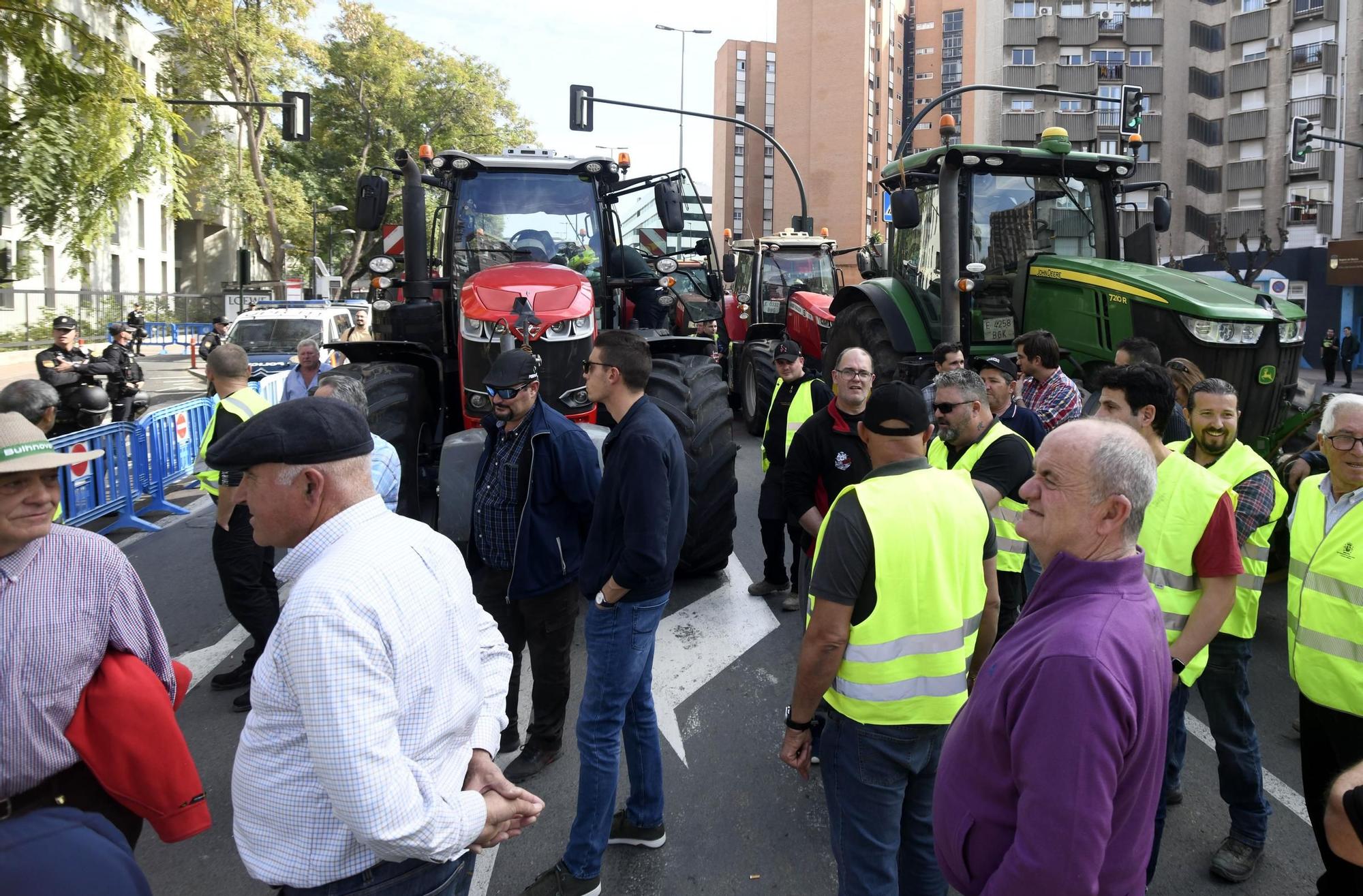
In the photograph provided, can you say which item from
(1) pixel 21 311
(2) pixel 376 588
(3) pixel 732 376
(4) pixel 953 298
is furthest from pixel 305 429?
(1) pixel 21 311

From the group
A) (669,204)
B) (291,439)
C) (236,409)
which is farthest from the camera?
(669,204)

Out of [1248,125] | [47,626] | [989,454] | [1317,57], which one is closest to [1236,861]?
[989,454]

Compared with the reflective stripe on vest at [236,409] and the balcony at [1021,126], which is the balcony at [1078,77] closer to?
the balcony at [1021,126]

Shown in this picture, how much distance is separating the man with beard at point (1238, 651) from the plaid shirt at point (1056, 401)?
219 centimetres

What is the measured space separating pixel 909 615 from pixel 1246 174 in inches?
2068

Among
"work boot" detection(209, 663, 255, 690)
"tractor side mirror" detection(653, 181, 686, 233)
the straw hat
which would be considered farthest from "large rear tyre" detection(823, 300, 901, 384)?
the straw hat

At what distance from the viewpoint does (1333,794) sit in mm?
1515

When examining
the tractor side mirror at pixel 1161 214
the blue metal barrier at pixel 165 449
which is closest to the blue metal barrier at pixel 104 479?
the blue metal barrier at pixel 165 449

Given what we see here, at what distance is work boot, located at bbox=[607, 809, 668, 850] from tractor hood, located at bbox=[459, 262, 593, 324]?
11.2 feet

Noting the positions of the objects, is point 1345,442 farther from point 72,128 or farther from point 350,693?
point 72,128

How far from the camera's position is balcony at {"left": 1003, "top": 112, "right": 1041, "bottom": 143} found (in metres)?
52.6

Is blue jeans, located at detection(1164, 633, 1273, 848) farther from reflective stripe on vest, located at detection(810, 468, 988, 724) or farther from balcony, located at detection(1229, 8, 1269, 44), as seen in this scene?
balcony, located at detection(1229, 8, 1269, 44)

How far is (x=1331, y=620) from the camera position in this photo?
120 inches

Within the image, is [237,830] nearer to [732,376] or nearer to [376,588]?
[376,588]
